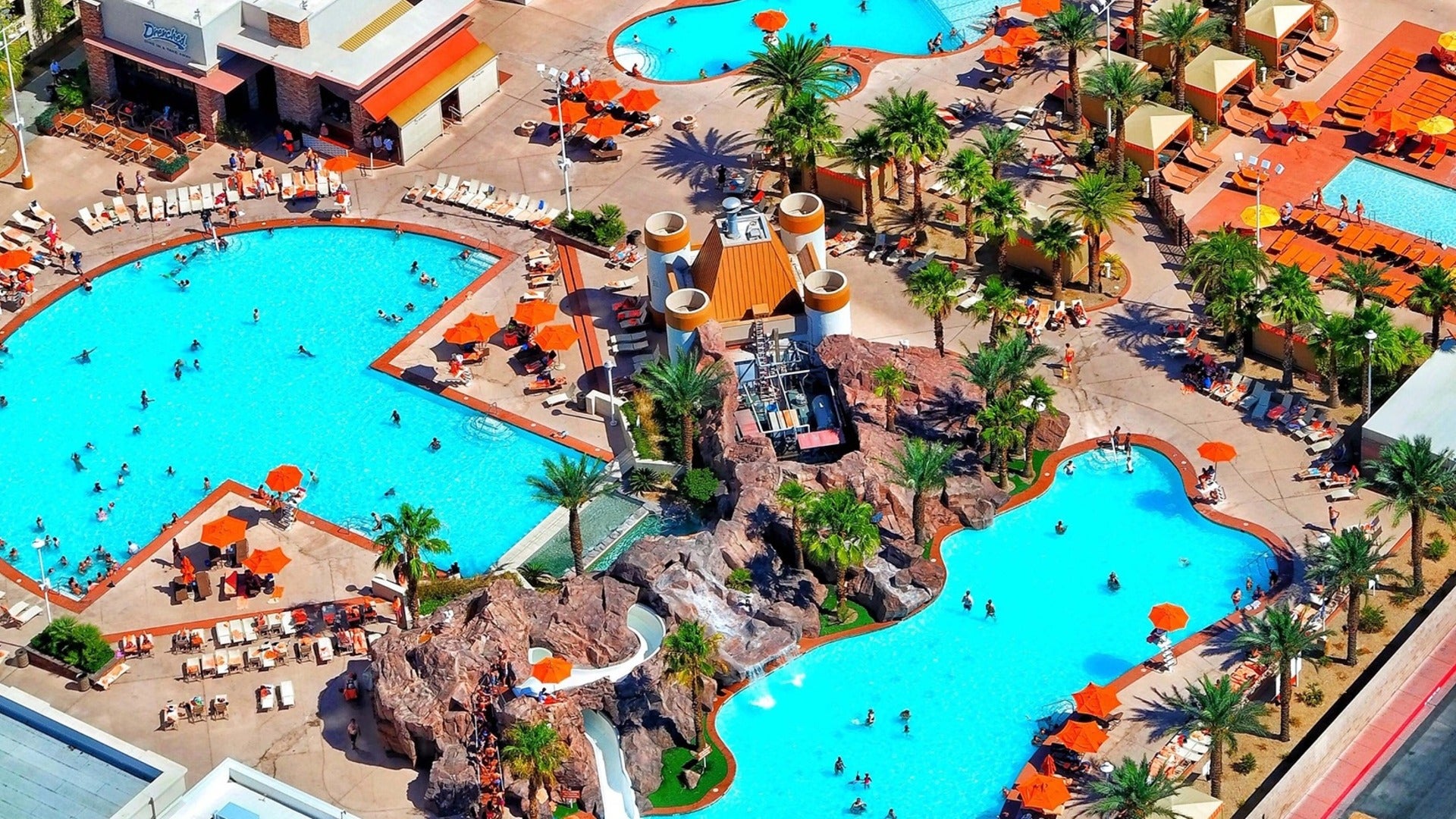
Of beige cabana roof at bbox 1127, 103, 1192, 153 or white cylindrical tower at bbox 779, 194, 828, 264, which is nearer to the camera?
white cylindrical tower at bbox 779, 194, 828, 264

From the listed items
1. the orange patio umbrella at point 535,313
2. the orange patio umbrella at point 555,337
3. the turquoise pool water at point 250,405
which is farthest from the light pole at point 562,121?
the orange patio umbrella at point 555,337

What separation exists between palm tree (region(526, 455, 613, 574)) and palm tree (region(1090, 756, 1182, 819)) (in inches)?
865

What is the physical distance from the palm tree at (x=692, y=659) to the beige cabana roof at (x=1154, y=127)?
3699cm

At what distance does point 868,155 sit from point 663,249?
1117 cm

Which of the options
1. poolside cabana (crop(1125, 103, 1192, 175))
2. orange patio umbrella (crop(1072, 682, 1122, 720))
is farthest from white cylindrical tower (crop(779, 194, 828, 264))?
orange patio umbrella (crop(1072, 682, 1122, 720))

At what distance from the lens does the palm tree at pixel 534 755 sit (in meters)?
87.1

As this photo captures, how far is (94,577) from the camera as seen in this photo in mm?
98625

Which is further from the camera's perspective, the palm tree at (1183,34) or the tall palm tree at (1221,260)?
the palm tree at (1183,34)

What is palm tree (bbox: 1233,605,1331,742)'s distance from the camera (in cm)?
8931

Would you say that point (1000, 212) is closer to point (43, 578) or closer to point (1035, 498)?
point (1035, 498)

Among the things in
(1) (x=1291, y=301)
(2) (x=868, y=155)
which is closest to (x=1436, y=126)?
(1) (x=1291, y=301)

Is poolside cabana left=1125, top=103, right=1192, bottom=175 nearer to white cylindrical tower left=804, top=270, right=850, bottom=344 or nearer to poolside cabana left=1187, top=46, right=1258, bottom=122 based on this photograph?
poolside cabana left=1187, top=46, right=1258, bottom=122

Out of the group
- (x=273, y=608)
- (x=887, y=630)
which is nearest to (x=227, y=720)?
(x=273, y=608)

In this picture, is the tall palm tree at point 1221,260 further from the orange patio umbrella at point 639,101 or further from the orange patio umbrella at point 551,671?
the orange patio umbrella at point 551,671
